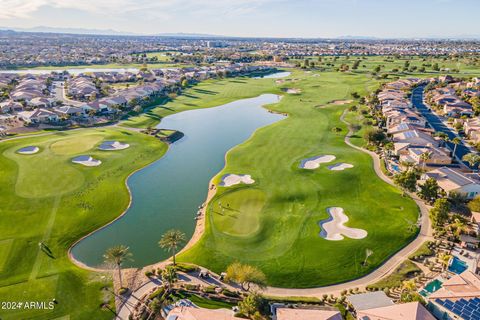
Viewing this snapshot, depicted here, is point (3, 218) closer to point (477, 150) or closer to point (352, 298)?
point (352, 298)

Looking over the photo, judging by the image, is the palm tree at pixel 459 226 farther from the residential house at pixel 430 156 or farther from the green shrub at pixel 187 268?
the green shrub at pixel 187 268

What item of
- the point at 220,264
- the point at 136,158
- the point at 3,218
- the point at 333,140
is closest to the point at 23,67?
the point at 136,158

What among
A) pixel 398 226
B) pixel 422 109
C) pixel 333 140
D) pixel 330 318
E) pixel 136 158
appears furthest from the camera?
pixel 422 109

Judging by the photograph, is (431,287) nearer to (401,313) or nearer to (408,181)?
(401,313)

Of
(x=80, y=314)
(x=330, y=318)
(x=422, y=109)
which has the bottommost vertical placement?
(x=80, y=314)

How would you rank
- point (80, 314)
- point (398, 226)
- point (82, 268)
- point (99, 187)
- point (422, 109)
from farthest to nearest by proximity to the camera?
point (422, 109) < point (99, 187) < point (398, 226) < point (82, 268) < point (80, 314)

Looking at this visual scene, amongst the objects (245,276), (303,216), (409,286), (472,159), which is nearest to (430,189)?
(472,159)
